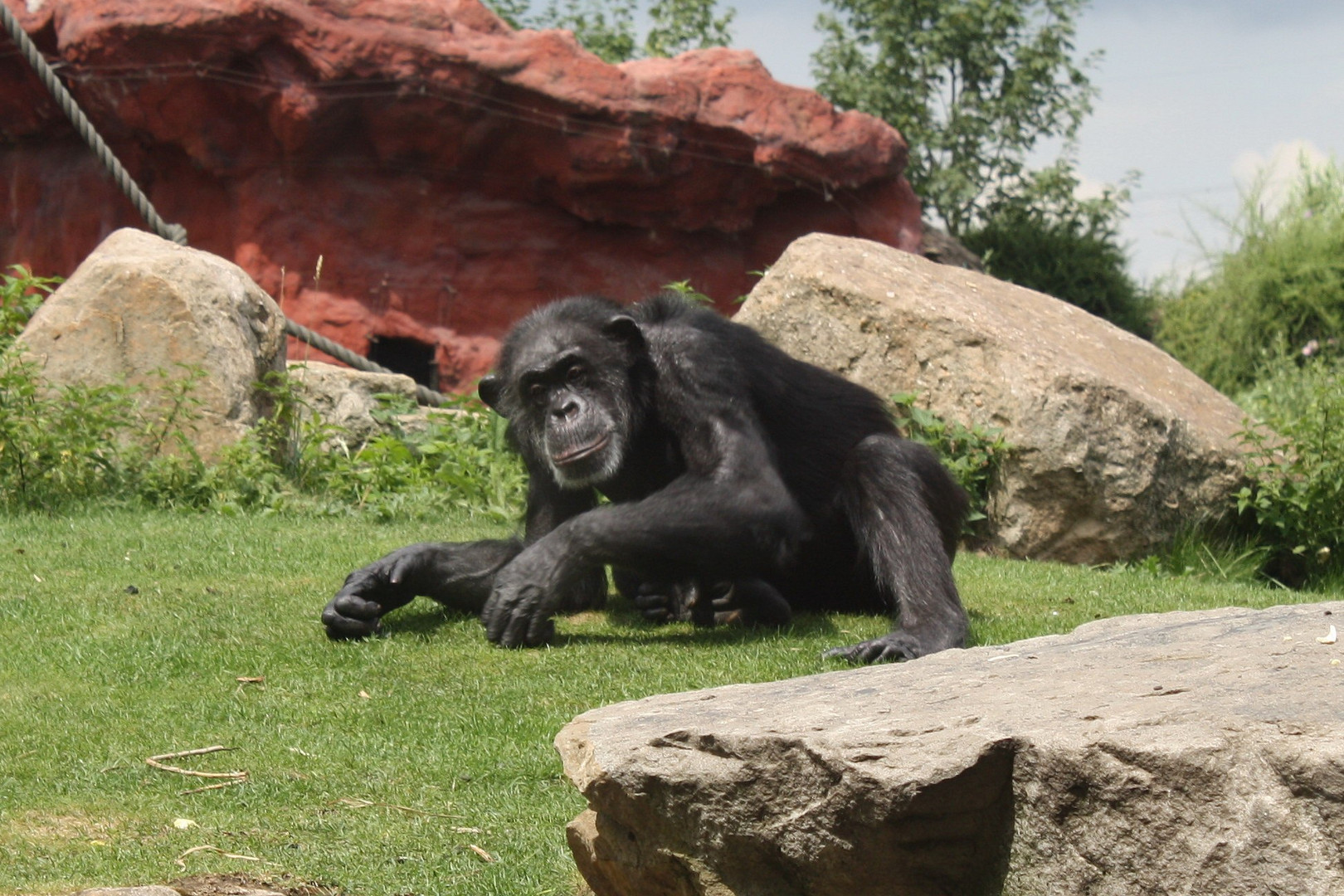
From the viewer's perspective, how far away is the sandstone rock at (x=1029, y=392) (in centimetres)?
887

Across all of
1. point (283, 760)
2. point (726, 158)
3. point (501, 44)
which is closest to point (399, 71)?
point (501, 44)

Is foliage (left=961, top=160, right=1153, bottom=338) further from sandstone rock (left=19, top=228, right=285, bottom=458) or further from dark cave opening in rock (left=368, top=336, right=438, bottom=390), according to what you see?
sandstone rock (left=19, top=228, right=285, bottom=458)

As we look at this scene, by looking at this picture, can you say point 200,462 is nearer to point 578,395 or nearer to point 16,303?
point 16,303

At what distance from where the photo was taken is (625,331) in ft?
20.0

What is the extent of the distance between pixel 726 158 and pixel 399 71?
165 inches

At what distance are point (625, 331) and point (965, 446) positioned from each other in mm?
3680

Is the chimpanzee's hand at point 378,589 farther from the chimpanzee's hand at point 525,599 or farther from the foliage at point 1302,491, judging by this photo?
the foliage at point 1302,491

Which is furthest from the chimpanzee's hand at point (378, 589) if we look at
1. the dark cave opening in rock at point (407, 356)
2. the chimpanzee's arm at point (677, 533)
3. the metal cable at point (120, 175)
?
the dark cave opening in rock at point (407, 356)

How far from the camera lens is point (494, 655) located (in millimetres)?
5625

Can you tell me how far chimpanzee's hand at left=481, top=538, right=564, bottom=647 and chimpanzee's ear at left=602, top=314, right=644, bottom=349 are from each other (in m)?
0.97

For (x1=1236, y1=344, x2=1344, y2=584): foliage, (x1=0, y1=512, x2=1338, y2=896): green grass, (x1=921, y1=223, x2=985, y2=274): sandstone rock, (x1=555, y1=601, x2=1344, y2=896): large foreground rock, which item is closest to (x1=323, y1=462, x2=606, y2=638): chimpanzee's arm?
(x1=0, y1=512, x2=1338, y2=896): green grass

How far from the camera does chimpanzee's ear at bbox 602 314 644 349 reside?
602 centimetres

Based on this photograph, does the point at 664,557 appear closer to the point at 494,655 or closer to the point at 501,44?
the point at 494,655

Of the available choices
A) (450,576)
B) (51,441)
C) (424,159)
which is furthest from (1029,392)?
(424,159)
